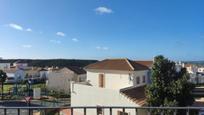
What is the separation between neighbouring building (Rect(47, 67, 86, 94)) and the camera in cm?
5006

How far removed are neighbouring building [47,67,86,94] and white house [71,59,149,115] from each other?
51.8 ft

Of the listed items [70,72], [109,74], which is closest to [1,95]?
[70,72]

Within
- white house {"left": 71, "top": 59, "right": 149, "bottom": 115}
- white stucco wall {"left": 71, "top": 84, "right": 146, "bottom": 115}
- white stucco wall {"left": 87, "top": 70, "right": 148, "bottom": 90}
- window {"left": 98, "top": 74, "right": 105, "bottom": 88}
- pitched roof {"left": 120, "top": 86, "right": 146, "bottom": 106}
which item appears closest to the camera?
pitched roof {"left": 120, "top": 86, "right": 146, "bottom": 106}

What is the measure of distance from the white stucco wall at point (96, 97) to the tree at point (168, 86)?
1.66m

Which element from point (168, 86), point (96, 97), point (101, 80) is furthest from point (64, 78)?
point (168, 86)

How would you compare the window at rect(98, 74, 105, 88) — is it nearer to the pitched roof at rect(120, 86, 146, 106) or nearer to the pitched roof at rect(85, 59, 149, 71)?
the pitched roof at rect(85, 59, 149, 71)

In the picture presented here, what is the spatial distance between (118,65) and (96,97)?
6.47 meters

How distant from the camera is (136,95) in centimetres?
2422

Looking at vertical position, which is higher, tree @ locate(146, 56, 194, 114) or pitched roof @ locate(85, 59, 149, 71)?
pitched roof @ locate(85, 59, 149, 71)

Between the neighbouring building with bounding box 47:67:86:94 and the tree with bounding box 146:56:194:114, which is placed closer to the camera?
the tree with bounding box 146:56:194:114

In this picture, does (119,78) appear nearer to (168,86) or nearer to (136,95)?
A: (136,95)

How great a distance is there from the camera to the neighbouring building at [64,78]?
50.1 meters

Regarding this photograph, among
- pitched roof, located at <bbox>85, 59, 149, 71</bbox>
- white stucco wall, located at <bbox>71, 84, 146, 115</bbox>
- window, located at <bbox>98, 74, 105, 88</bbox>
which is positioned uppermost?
pitched roof, located at <bbox>85, 59, 149, 71</bbox>

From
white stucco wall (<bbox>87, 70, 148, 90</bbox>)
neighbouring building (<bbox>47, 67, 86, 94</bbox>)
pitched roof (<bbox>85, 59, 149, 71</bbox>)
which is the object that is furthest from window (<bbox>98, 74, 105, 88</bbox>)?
neighbouring building (<bbox>47, 67, 86, 94</bbox>)
